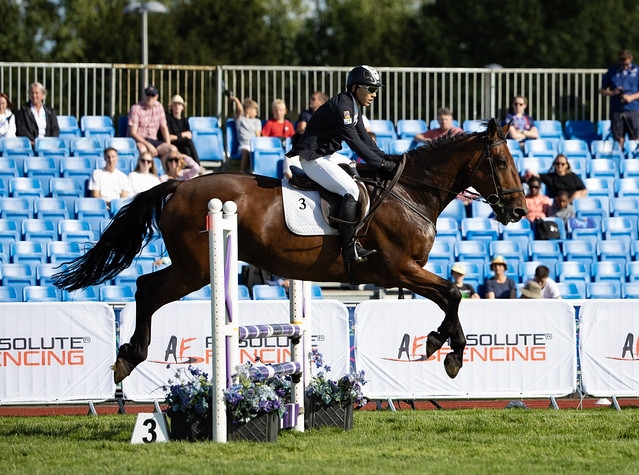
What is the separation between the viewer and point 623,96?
19.9 m

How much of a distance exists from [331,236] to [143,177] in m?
7.80

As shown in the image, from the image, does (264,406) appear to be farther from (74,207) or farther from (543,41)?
(543,41)

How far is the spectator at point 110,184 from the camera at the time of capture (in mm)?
17250

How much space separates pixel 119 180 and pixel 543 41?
31.7 metres

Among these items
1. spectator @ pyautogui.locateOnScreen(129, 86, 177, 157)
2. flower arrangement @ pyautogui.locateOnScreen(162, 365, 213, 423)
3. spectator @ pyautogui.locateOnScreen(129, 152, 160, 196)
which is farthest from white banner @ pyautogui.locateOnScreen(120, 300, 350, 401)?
spectator @ pyautogui.locateOnScreen(129, 86, 177, 157)

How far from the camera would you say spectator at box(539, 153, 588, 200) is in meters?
18.4

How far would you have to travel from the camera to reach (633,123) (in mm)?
20156

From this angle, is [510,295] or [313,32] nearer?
[510,295]

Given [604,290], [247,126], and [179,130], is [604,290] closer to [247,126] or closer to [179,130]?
[247,126]

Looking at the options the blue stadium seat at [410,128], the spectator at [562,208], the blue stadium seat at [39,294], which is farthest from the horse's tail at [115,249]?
the blue stadium seat at [410,128]

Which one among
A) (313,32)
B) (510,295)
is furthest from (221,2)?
(510,295)

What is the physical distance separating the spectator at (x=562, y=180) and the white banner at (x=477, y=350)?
18.5ft

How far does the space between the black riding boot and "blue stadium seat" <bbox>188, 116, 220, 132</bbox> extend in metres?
10.0

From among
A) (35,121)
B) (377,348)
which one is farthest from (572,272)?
(35,121)
